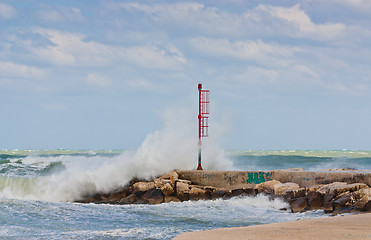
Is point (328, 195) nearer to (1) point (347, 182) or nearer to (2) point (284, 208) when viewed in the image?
(2) point (284, 208)

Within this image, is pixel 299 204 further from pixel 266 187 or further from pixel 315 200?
pixel 266 187

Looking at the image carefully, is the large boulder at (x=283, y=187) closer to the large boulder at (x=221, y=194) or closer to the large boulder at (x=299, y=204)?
the large boulder at (x=299, y=204)

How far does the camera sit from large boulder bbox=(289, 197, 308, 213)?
959 centimetres

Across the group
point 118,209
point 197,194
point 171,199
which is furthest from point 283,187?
point 118,209

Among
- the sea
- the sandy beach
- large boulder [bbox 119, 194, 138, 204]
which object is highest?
the sandy beach

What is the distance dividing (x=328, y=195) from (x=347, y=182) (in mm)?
1796

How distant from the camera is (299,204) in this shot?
9672 mm

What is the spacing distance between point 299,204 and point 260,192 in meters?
1.57

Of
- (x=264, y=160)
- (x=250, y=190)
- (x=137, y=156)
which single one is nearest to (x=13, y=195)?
(x=137, y=156)

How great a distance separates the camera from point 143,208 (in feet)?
33.4

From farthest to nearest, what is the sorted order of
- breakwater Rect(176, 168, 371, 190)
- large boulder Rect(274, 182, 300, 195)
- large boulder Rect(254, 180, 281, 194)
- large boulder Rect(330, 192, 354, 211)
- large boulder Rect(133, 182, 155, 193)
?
large boulder Rect(133, 182, 155, 193)
breakwater Rect(176, 168, 371, 190)
large boulder Rect(254, 180, 281, 194)
large boulder Rect(274, 182, 300, 195)
large boulder Rect(330, 192, 354, 211)

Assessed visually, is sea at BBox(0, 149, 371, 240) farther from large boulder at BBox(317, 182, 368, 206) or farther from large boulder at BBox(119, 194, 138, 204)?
large boulder at BBox(119, 194, 138, 204)

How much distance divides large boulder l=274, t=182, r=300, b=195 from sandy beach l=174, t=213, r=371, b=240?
14.3 ft

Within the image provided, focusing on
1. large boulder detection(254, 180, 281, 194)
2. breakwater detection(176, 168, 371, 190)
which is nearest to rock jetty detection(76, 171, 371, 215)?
large boulder detection(254, 180, 281, 194)
